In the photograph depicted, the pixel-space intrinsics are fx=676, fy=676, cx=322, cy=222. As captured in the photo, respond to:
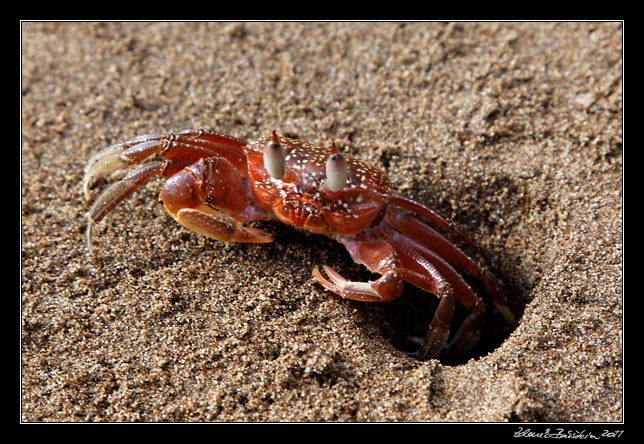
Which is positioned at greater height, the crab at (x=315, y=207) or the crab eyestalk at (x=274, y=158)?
the crab eyestalk at (x=274, y=158)

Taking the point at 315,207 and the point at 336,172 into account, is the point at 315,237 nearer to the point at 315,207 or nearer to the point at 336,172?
the point at 315,207

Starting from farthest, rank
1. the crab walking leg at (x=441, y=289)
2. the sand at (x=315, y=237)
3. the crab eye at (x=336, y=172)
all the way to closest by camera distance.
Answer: the crab walking leg at (x=441, y=289) → the crab eye at (x=336, y=172) → the sand at (x=315, y=237)

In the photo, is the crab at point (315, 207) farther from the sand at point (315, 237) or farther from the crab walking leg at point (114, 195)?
the sand at point (315, 237)

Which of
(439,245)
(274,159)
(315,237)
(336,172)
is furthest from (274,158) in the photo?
(439,245)

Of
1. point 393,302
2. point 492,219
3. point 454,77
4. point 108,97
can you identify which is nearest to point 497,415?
point 393,302

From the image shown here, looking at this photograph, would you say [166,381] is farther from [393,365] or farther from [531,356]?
[531,356]

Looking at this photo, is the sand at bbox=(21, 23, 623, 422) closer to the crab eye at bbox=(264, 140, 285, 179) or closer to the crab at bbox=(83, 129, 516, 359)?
the crab at bbox=(83, 129, 516, 359)

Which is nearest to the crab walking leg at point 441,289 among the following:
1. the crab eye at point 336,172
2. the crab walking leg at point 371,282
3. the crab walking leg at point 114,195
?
the crab walking leg at point 371,282

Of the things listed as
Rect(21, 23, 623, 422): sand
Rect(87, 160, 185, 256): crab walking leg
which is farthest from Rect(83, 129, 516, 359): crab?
Rect(21, 23, 623, 422): sand
